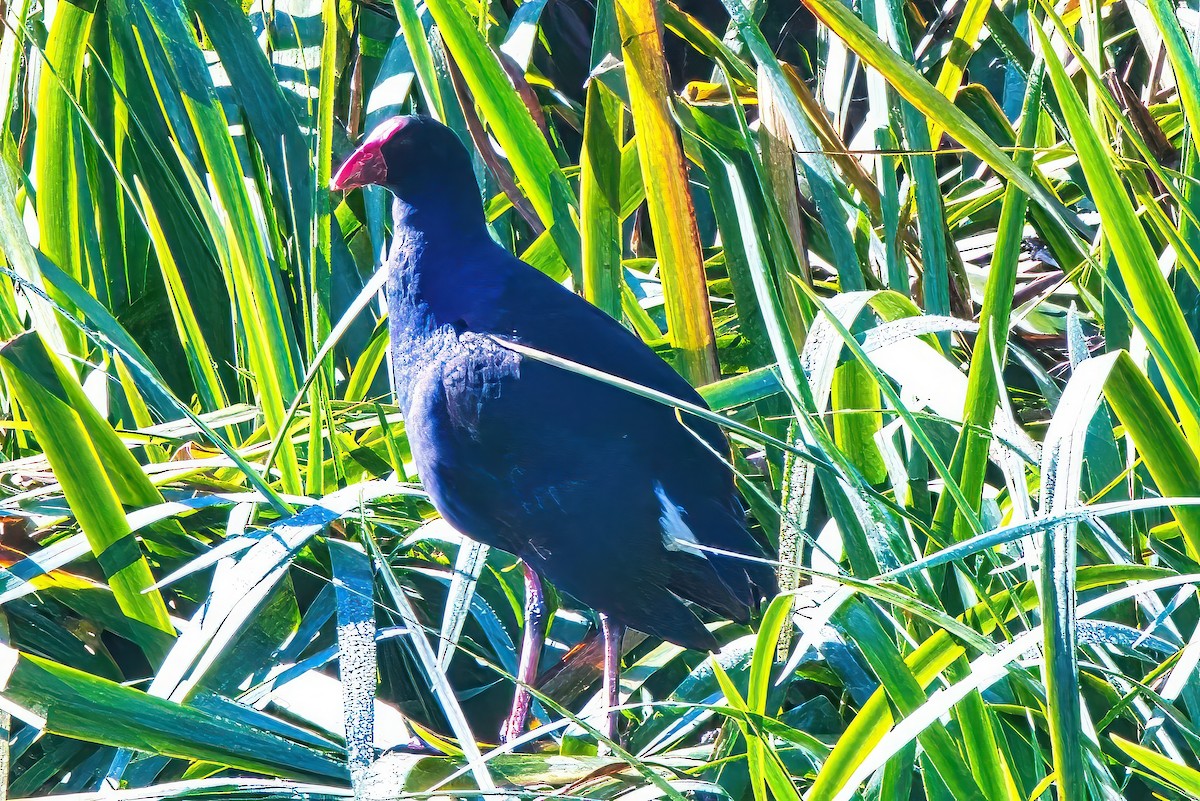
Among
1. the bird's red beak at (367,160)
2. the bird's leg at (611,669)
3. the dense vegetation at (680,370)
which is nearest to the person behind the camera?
the dense vegetation at (680,370)

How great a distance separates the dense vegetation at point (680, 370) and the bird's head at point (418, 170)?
5 centimetres

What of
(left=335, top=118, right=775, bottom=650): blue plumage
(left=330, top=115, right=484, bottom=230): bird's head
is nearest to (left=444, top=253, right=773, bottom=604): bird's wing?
(left=335, top=118, right=775, bottom=650): blue plumage

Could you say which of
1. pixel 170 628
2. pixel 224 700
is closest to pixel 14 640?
pixel 170 628

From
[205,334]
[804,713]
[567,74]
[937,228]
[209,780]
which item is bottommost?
[804,713]

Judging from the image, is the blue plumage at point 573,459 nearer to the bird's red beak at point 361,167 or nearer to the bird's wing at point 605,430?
the bird's wing at point 605,430

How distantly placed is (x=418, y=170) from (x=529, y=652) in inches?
18.9

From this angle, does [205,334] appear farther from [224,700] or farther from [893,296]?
[893,296]

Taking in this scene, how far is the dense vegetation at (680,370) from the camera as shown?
30.0 inches

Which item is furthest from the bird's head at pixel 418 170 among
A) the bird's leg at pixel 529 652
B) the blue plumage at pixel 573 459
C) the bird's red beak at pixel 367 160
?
the bird's leg at pixel 529 652

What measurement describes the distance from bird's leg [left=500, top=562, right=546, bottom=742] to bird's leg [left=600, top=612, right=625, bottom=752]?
66mm

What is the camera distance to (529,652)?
110 centimetres

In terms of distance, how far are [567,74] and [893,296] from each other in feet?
2.93

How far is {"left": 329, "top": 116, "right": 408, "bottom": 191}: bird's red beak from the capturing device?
1.18 meters

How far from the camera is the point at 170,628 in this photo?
99 centimetres
